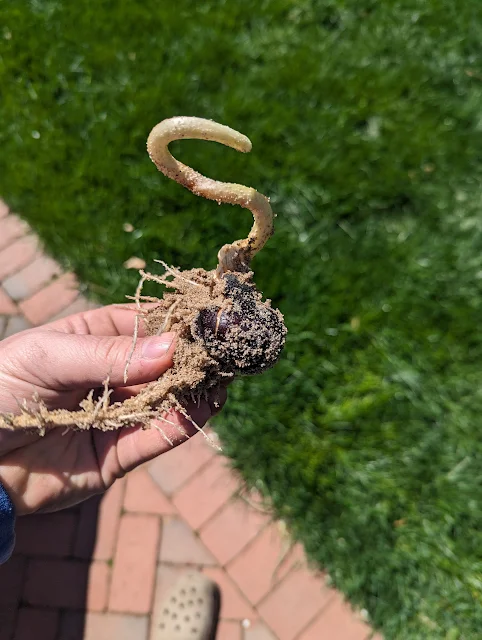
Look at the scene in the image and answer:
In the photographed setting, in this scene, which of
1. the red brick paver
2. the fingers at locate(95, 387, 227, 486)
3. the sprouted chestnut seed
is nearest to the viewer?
the sprouted chestnut seed

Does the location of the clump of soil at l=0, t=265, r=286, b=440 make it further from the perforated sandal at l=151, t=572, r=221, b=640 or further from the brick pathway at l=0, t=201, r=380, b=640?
the perforated sandal at l=151, t=572, r=221, b=640

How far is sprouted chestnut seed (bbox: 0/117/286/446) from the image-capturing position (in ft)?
5.24

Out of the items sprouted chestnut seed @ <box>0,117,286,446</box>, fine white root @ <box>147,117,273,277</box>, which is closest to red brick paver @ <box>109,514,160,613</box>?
sprouted chestnut seed @ <box>0,117,286,446</box>

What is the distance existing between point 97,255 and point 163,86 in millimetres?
1124

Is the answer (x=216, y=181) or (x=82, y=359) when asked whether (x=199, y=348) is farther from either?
(x=216, y=181)

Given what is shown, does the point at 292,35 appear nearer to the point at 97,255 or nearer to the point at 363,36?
the point at 363,36

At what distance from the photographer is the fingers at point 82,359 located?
163 centimetres

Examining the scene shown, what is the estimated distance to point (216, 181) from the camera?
5.10 ft

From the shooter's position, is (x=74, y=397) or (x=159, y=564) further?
(x=159, y=564)

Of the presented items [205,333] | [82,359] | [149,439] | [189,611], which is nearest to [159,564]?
[189,611]

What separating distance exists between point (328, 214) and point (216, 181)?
1577 millimetres

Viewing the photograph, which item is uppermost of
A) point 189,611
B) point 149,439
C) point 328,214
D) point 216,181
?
point 216,181

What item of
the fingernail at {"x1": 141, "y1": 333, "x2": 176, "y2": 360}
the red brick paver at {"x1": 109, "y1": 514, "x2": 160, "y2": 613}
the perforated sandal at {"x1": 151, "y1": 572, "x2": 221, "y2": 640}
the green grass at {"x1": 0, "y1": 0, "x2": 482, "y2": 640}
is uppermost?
the fingernail at {"x1": 141, "y1": 333, "x2": 176, "y2": 360}

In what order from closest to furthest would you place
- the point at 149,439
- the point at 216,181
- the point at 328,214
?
the point at 216,181, the point at 149,439, the point at 328,214
